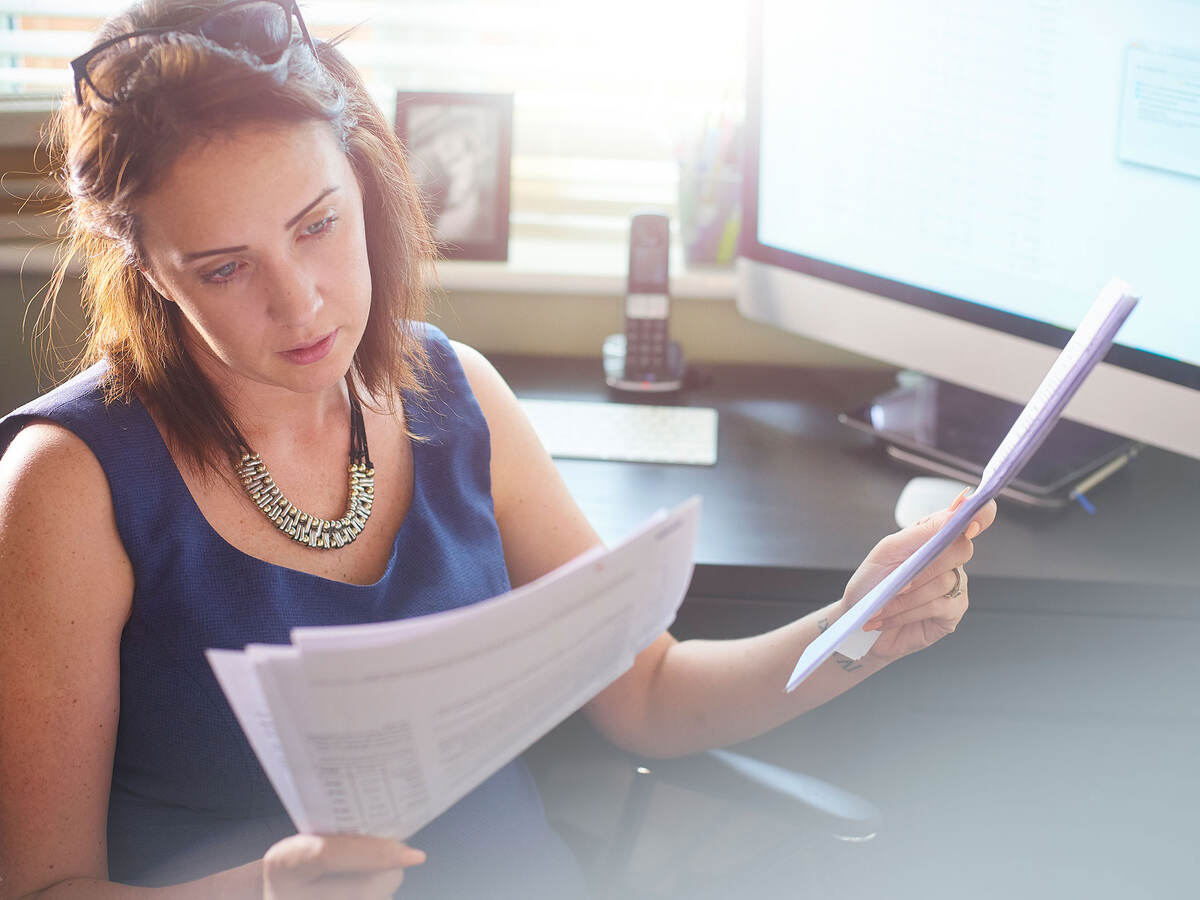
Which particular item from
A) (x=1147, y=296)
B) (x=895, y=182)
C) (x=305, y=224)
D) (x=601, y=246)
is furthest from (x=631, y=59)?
(x=305, y=224)

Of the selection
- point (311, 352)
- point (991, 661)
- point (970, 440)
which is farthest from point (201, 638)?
point (970, 440)

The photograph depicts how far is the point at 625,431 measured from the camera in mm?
1301

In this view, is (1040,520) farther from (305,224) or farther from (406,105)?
(406,105)

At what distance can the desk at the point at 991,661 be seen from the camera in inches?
39.8

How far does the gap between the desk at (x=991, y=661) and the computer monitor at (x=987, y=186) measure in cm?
14

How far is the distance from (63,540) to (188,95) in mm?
323

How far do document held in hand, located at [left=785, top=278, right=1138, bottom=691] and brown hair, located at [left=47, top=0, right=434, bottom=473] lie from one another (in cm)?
47

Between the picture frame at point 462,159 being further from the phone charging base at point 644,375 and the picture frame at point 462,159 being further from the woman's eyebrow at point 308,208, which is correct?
the woman's eyebrow at point 308,208

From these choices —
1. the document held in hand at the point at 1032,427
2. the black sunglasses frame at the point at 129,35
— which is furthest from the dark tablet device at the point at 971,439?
the black sunglasses frame at the point at 129,35

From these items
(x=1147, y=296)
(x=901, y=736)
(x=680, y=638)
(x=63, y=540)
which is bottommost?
(x=901, y=736)

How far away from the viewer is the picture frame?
1546 millimetres

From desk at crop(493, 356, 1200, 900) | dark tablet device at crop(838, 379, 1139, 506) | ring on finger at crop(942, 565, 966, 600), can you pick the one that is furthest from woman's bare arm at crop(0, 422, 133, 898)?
dark tablet device at crop(838, 379, 1139, 506)

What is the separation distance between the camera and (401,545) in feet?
2.95

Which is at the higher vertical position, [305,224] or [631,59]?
[631,59]
